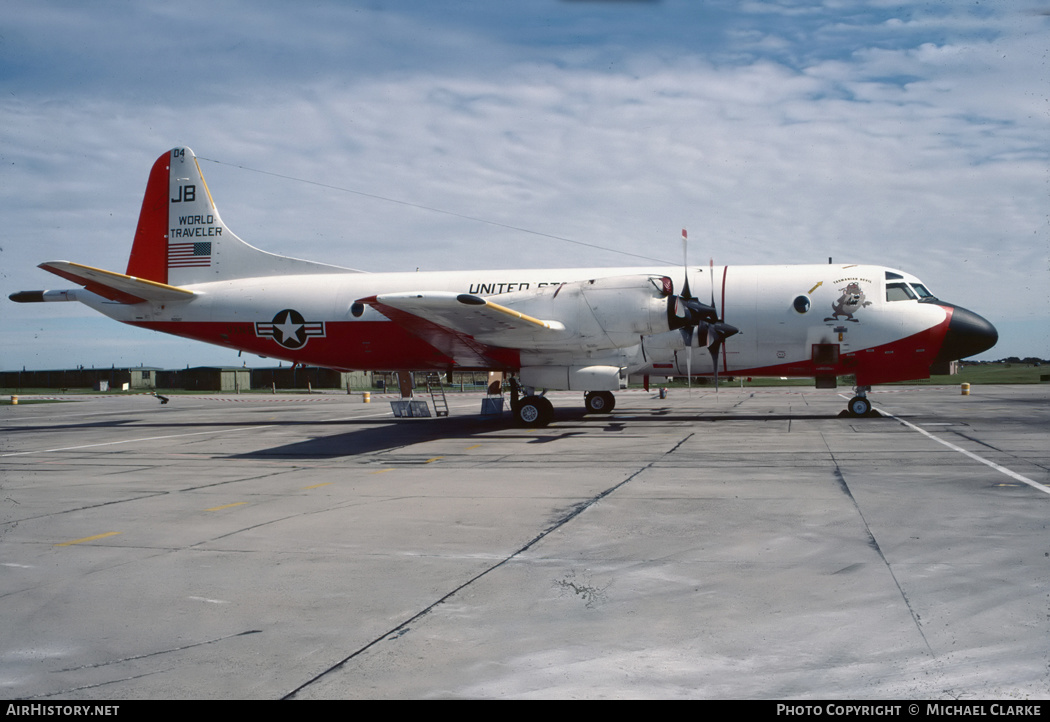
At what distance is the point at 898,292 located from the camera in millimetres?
20625

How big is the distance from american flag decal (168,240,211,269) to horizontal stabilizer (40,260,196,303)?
79 cm

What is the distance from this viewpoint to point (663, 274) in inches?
840

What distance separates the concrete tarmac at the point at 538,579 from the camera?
405cm

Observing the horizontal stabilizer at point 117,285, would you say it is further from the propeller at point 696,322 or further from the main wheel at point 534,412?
the propeller at point 696,322

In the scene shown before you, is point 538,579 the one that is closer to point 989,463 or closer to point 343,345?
point 989,463

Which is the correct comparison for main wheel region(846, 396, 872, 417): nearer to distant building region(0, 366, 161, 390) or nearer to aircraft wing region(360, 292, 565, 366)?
aircraft wing region(360, 292, 565, 366)

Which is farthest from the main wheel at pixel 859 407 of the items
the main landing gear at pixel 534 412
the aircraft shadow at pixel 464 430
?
the main landing gear at pixel 534 412

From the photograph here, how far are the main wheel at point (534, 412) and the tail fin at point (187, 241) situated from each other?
7.73 m

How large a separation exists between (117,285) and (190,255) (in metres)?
2.74

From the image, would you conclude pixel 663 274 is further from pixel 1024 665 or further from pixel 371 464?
pixel 1024 665

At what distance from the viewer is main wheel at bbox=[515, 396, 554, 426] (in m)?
20.4

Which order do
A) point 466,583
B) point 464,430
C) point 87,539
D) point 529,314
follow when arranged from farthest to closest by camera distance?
point 464,430, point 529,314, point 87,539, point 466,583

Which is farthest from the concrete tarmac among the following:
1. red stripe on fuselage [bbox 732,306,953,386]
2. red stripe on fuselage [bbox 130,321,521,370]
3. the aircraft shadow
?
red stripe on fuselage [bbox 130,321,521,370]

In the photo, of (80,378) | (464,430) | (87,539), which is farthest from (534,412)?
(80,378)
